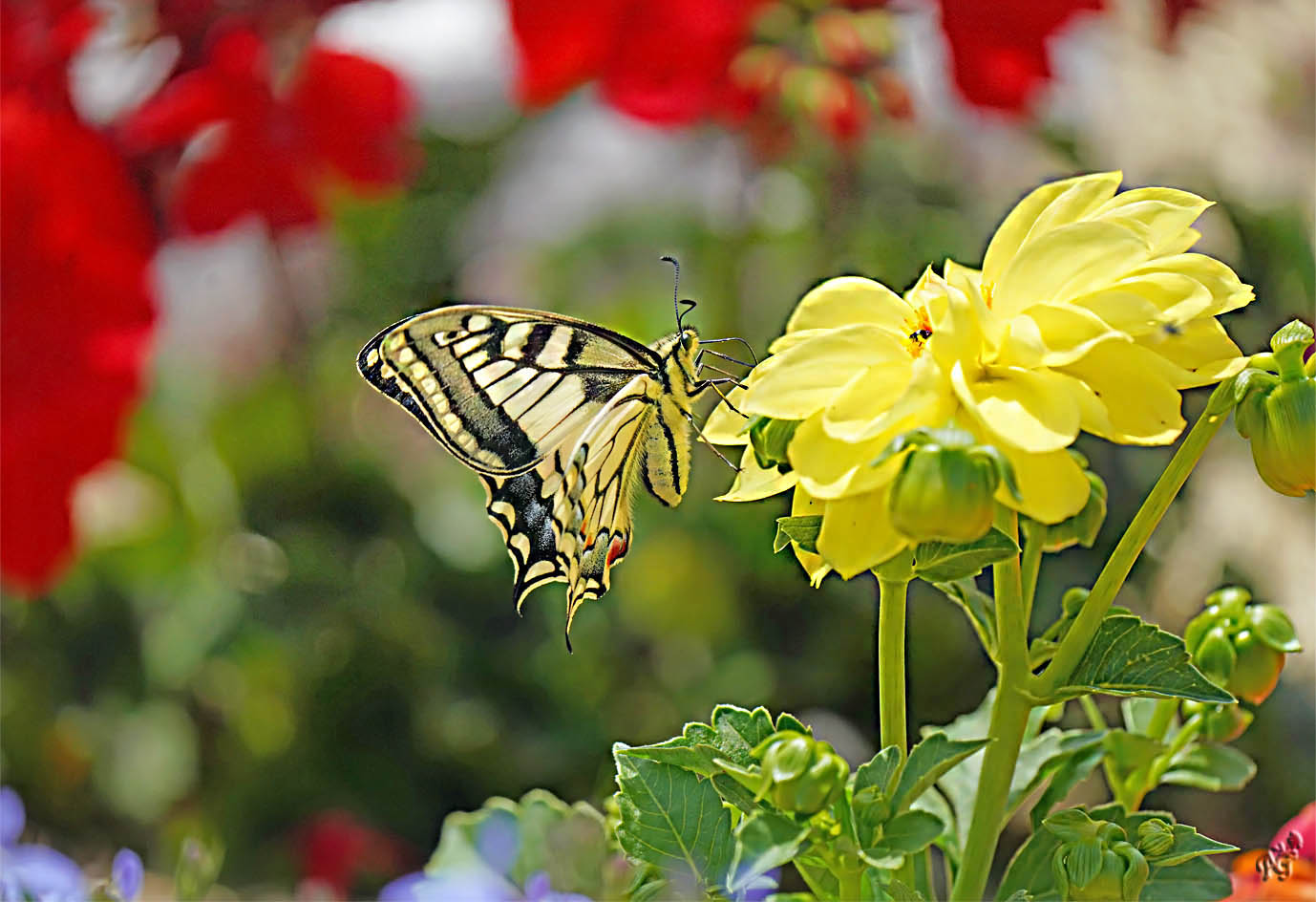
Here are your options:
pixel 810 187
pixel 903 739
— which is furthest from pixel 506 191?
pixel 903 739

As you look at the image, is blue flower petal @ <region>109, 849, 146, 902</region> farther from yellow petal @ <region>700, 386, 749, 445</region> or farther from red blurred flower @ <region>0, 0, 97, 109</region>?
red blurred flower @ <region>0, 0, 97, 109</region>

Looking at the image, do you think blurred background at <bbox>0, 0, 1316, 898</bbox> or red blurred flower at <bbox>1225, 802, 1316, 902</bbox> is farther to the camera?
blurred background at <bbox>0, 0, 1316, 898</bbox>

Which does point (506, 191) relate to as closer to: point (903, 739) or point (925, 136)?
point (925, 136)

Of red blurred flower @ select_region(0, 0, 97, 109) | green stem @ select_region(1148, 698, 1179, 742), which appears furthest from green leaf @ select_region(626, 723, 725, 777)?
red blurred flower @ select_region(0, 0, 97, 109)

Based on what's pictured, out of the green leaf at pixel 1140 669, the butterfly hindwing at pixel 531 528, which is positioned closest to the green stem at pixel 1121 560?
the green leaf at pixel 1140 669

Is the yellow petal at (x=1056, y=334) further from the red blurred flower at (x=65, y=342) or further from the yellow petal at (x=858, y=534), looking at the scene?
the red blurred flower at (x=65, y=342)

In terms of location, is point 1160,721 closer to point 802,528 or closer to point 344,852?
point 802,528

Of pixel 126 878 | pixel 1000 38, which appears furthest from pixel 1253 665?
pixel 1000 38
